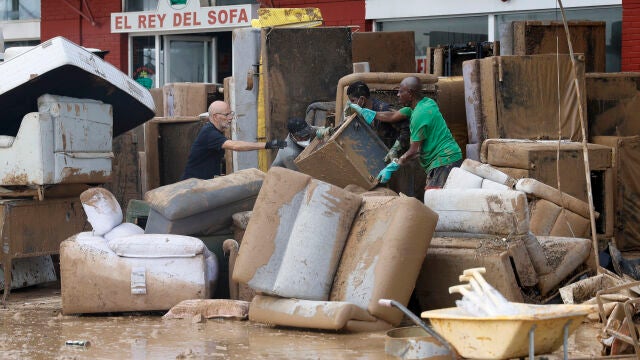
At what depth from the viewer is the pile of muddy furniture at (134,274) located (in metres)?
6.99

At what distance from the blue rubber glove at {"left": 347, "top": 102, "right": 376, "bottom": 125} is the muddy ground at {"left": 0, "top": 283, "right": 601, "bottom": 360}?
257 centimetres

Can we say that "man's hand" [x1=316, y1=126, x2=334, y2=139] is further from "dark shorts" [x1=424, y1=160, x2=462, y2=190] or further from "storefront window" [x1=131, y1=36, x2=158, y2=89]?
"storefront window" [x1=131, y1=36, x2=158, y2=89]

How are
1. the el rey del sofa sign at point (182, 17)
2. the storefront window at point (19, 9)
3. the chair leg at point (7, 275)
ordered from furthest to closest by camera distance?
1. the storefront window at point (19, 9)
2. the el rey del sofa sign at point (182, 17)
3. the chair leg at point (7, 275)

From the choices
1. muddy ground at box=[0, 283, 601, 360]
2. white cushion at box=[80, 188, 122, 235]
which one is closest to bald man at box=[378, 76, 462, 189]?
white cushion at box=[80, 188, 122, 235]

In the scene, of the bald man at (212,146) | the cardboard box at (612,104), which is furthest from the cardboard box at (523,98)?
the bald man at (212,146)

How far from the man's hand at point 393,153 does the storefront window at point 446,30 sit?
6.10m

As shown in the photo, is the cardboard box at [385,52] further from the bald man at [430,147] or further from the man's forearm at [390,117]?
the bald man at [430,147]

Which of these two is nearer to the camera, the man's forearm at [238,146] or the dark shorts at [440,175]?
the dark shorts at [440,175]

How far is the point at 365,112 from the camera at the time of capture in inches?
340

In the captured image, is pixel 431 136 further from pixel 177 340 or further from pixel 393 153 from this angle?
pixel 177 340

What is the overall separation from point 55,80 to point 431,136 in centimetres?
312

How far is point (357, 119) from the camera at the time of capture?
8.55 metres

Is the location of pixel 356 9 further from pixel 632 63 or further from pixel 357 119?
pixel 357 119

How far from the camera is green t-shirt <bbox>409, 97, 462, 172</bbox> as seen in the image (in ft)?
27.3
